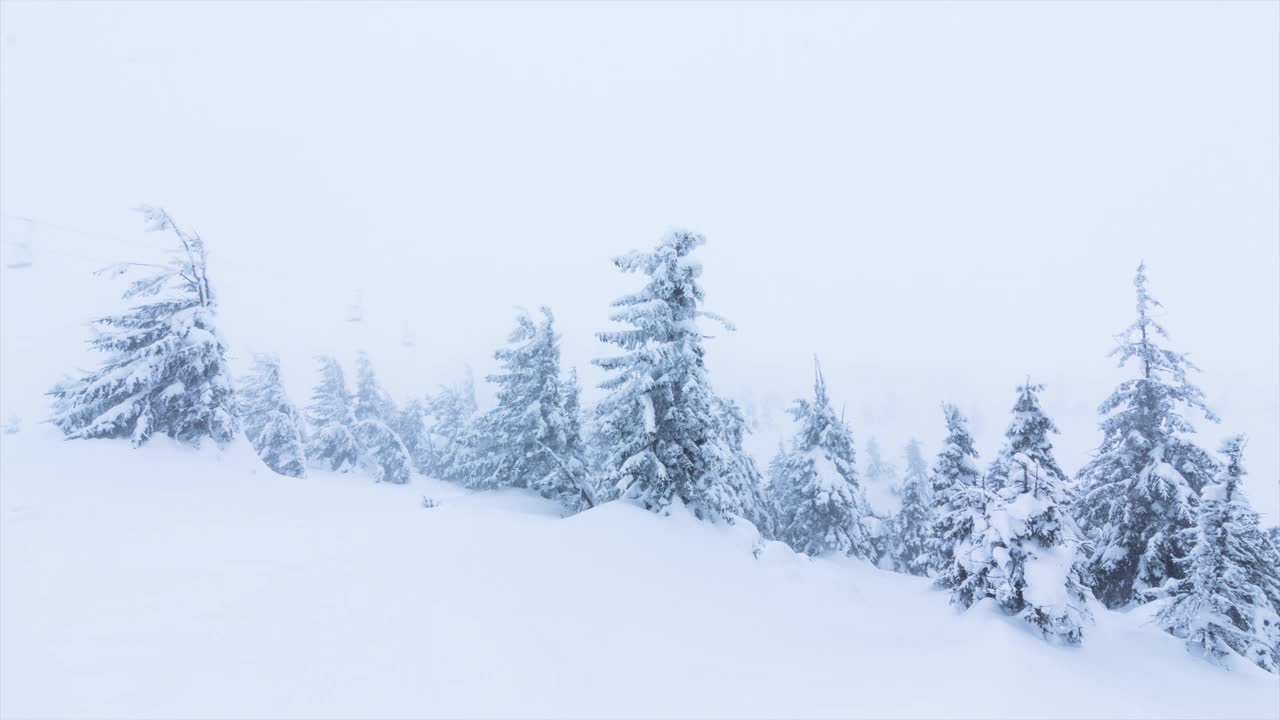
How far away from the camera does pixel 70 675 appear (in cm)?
486

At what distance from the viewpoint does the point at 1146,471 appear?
1689cm

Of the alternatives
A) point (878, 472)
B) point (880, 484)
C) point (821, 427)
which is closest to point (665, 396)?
point (821, 427)

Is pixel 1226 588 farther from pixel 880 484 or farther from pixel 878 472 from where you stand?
pixel 880 484

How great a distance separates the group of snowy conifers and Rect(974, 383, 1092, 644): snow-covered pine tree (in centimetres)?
3

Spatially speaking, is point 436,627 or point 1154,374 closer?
point 436,627

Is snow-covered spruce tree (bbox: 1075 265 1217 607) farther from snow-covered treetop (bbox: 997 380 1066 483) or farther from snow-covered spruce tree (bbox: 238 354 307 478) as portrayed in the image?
snow-covered spruce tree (bbox: 238 354 307 478)

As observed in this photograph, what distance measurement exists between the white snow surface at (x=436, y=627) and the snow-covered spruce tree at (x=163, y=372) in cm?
139

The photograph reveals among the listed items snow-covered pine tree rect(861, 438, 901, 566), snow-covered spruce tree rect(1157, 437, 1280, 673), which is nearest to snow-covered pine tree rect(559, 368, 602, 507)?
snow-covered spruce tree rect(1157, 437, 1280, 673)

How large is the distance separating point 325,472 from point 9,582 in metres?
30.2

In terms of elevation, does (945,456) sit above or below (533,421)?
above

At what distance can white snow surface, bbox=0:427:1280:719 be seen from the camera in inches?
212

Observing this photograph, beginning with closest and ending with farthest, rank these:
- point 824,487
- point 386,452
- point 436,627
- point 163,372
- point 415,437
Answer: point 436,627 < point 163,372 < point 824,487 < point 386,452 < point 415,437

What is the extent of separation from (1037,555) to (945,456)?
561 inches

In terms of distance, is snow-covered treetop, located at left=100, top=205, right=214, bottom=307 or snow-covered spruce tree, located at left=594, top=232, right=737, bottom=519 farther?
snow-covered spruce tree, located at left=594, top=232, right=737, bottom=519
